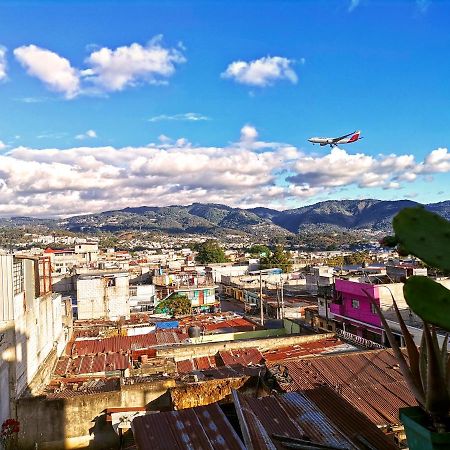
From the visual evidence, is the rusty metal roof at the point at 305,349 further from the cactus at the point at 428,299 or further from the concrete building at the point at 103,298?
the concrete building at the point at 103,298

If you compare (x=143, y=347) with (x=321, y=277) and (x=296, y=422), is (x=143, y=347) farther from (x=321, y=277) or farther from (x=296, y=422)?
(x=321, y=277)

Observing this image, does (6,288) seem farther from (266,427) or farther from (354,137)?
(354,137)

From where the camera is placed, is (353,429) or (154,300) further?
(154,300)

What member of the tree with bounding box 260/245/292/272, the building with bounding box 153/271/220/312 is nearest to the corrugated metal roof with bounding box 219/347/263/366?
the building with bounding box 153/271/220/312

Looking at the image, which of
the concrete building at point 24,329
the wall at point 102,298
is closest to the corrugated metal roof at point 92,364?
the concrete building at point 24,329

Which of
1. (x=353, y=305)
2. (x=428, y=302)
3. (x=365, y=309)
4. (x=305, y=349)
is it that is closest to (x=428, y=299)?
(x=428, y=302)

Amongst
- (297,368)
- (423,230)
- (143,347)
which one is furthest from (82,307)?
(423,230)
